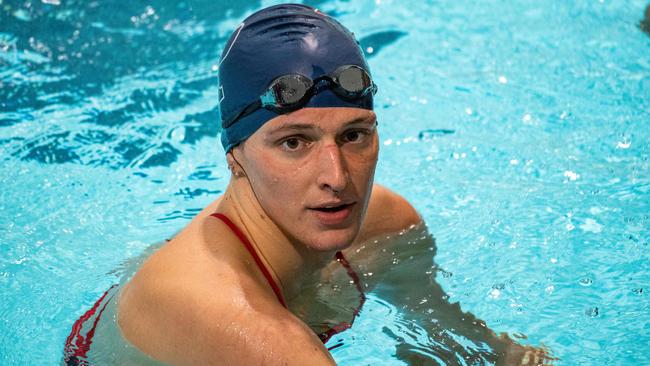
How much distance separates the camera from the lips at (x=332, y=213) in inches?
118

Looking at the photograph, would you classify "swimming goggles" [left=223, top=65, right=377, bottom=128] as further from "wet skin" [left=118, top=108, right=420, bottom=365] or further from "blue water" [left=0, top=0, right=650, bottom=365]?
"blue water" [left=0, top=0, right=650, bottom=365]

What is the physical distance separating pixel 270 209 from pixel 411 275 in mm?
1220

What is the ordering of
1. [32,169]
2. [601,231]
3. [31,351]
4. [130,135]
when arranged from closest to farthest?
[31,351]
[601,231]
[32,169]
[130,135]

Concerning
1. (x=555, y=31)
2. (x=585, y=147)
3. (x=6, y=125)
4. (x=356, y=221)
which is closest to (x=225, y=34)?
(x=6, y=125)

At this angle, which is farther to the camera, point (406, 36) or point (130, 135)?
point (406, 36)

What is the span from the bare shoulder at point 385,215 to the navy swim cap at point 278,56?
3.07ft

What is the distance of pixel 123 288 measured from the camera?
348 cm

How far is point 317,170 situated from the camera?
2945mm

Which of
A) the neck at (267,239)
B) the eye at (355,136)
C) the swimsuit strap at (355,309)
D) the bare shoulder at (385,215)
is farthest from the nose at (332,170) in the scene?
the bare shoulder at (385,215)

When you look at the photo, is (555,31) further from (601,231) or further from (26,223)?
(26,223)

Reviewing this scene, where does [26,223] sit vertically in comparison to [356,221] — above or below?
below

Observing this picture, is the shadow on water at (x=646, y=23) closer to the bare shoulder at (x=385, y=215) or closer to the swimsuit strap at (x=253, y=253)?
the bare shoulder at (x=385, y=215)

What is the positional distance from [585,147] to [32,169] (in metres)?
3.57

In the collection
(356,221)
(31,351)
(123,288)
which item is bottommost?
(31,351)
